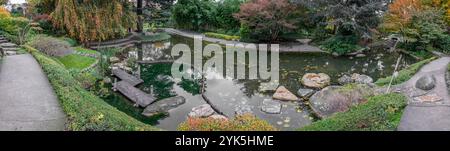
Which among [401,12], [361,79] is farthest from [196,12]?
[361,79]

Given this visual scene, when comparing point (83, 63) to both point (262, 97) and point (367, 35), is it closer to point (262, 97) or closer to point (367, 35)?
point (262, 97)

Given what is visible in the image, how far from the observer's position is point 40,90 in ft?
32.6

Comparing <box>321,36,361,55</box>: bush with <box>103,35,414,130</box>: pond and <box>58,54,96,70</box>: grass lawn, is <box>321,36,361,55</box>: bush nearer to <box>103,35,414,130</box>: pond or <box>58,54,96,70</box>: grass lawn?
<box>103,35,414,130</box>: pond

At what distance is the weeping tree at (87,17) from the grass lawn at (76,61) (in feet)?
12.5

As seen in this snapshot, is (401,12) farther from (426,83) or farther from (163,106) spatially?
(163,106)

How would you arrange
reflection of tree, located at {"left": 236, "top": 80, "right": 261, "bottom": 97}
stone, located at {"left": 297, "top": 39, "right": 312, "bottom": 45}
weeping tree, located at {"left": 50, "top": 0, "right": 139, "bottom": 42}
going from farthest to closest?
stone, located at {"left": 297, "top": 39, "right": 312, "bottom": 45} < weeping tree, located at {"left": 50, "top": 0, "right": 139, "bottom": 42} < reflection of tree, located at {"left": 236, "top": 80, "right": 261, "bottom": 97}

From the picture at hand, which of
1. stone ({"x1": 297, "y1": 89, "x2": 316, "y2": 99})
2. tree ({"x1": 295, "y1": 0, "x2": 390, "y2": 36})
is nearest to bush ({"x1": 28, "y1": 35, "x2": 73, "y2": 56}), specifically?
stone ({"x1": 297, "y1": 89, "x2": 316, "y2": 99})

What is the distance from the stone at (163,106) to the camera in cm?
1118

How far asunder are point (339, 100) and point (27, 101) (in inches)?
382

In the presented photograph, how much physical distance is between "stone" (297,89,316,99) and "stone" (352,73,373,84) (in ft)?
9.81

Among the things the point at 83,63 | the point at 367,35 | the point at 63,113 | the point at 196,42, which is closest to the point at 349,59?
the point at 367,35

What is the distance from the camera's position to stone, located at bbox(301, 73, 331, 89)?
1438cm

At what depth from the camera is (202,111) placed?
11203 mm

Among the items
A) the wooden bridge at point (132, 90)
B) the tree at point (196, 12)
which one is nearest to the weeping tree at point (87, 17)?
the wooden bridge at point (132, 90)
